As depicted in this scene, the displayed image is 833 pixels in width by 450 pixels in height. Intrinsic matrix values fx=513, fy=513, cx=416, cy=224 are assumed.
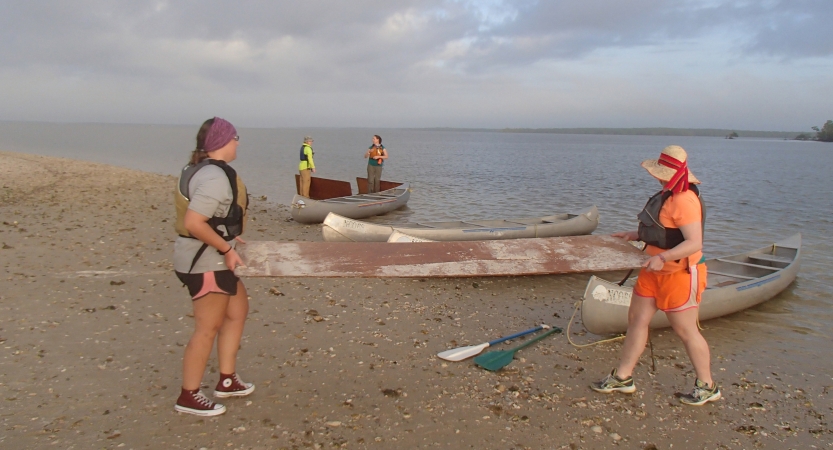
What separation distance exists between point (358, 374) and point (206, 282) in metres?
1.96

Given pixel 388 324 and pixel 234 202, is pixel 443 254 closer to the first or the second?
pixel 388 324

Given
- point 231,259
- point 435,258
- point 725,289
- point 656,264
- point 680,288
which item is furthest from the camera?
point 725,289

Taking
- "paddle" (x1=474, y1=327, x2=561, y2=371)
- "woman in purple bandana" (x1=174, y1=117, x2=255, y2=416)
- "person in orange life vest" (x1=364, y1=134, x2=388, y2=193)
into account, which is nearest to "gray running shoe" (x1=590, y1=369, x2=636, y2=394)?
"paddle" (x1=474, y1=327, x2=561, y2=371)

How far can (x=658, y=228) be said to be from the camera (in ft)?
12.3

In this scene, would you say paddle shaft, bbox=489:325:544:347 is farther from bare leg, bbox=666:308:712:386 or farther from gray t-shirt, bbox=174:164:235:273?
gray t-shirt, bbox=174:164:235:273

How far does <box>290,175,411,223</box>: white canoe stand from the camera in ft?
43.8

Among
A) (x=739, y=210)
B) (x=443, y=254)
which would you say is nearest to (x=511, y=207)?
(x=739, y=210)

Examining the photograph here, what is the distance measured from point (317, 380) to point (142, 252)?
18.5 ft

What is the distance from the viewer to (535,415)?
13.8ft

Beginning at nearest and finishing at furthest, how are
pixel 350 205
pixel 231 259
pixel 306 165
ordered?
pixel 231 259 < pixel 350 205 < pixel 306 165

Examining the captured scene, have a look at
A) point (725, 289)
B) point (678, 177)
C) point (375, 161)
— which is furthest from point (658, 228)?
point (375, 161)

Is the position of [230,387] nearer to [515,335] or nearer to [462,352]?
[462,352]

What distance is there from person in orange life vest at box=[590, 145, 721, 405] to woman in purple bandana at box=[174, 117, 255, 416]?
2886mm

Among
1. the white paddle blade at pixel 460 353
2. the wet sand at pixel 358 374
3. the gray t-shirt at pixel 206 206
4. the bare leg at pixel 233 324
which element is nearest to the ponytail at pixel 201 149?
the gray t-shirt at pixel 206 206
